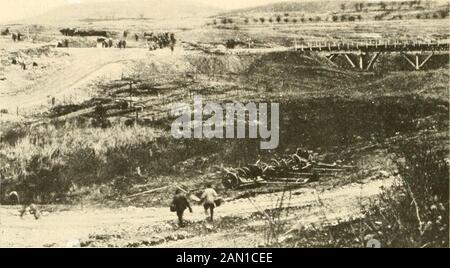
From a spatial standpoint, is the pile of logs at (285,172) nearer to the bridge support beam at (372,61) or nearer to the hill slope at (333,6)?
the bridge support beam at (372,61)

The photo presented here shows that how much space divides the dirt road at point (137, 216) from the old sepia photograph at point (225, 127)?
0.04 m

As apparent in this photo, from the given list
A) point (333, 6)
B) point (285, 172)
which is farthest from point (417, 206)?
point (333, 6)

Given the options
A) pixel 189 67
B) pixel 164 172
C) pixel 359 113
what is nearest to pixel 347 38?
pixel 359 113

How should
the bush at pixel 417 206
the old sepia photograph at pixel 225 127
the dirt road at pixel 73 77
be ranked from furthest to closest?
the dirt road at pixel 73 77, the old sepia photograph at pixel 225 127, the bush at pixel 417 206

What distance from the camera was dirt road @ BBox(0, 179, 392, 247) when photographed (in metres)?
13.9

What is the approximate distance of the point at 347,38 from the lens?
17.5 m

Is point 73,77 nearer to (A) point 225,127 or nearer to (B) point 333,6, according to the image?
(A) point 225,127

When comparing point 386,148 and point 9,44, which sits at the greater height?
point 9,44

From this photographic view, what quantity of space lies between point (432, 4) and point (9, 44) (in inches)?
489

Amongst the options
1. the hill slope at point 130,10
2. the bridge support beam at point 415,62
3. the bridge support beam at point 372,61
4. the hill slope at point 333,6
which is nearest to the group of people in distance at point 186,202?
the hill slope at point 333,6

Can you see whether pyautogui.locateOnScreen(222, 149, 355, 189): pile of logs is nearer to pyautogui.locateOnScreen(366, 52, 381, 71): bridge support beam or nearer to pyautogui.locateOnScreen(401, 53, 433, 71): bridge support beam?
pyautogui.locateOnScreen(366, 52, 381, 71): bridge support beam

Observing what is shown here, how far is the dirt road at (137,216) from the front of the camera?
1393 centimetres
